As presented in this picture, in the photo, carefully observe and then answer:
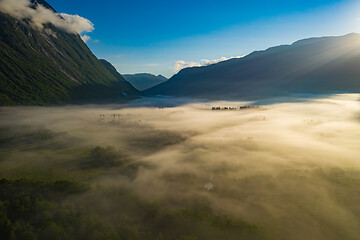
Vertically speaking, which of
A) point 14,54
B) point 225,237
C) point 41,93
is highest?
point 14,54

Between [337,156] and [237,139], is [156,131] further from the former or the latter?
[337,156]

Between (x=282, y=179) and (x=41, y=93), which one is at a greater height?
(x=41, y=93)

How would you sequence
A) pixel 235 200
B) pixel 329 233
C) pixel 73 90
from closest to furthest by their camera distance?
pixel 329 233, pixel 235 200, pixel 73 90

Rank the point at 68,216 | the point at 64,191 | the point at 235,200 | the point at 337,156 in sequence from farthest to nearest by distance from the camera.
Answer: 1. the point at 337,156
2. the point at 64,191
3. the point at 235,200
4. the point at 68,216

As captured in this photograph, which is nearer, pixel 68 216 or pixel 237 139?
pixel 68 216

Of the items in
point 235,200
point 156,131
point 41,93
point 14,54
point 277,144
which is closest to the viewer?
point 235,200

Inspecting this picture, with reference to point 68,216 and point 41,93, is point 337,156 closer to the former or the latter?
point 68,216

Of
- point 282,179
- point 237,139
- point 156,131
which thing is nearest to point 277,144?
point 237,139

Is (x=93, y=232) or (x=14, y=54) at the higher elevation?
(x=14, y=54)

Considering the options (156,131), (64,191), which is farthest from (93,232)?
(156,131)
